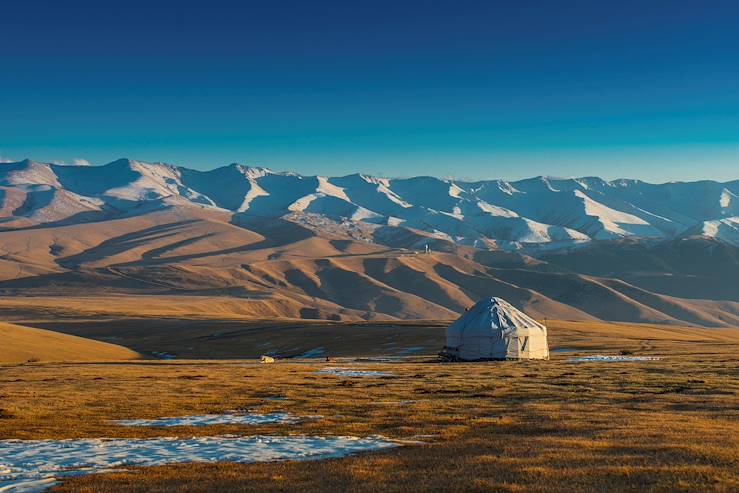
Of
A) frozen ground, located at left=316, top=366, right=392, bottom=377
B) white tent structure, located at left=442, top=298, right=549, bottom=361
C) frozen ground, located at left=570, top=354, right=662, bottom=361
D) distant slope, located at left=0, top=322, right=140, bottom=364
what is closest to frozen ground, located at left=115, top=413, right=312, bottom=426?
frozen ground, located at left=316, top=366, right=392, bottom=377

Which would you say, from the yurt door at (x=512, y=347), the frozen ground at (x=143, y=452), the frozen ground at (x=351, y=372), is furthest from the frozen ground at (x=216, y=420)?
the yurt door at (x=512, y=347)

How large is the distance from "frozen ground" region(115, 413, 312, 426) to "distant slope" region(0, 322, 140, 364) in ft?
173

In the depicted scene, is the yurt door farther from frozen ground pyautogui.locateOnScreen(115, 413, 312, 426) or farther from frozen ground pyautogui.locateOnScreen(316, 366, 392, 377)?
frozen ground pyautogui.locateOnScreen(115, 413, 312, 426)

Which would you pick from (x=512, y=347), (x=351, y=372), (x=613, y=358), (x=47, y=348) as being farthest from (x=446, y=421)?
(x=47, y=348)

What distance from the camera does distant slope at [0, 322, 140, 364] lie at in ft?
269

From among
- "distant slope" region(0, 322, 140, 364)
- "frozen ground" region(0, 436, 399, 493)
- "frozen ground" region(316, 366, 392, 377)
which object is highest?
"frozen ground" region(0, 436, 399, 493)

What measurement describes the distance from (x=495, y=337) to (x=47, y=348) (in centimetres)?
4989

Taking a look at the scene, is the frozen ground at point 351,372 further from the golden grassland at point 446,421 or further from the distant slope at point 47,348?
the distant slope at point 47,348

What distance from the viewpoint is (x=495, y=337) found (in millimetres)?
76125

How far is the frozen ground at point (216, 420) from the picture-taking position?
1151 inches

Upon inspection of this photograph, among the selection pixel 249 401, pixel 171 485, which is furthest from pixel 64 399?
pixel 171 485

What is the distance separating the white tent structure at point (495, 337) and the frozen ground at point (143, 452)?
174 ft

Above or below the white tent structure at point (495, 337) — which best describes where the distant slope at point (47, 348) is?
below

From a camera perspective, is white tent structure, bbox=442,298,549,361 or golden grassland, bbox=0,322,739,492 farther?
white tent structure, bbox=442,298,549,361
